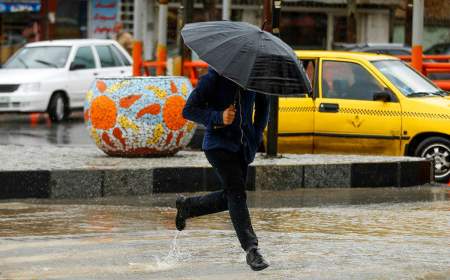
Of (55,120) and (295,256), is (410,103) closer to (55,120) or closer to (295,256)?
(295,256)

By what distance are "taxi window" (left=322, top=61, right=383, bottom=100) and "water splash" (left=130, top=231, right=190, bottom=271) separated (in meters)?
6.39

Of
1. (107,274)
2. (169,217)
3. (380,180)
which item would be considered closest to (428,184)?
(380,180)

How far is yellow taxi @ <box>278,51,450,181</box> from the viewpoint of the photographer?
14227 millimetres

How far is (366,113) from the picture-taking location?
14.5 m

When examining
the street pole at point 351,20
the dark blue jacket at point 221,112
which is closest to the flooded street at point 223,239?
the dark blue jacket at point 221,112

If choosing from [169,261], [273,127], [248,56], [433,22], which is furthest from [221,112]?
[433,22]

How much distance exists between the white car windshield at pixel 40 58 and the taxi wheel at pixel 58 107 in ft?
2.13

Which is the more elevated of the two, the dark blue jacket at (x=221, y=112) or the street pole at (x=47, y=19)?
the street pole at (x=47, y=19)

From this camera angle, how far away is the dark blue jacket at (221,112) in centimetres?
791

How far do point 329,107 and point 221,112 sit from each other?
695 cm

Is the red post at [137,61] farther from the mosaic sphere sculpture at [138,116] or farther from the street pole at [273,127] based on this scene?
the street pole at [273,127]

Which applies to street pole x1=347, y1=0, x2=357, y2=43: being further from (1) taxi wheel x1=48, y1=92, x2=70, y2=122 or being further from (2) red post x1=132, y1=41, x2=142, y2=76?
(2) red post x1=132, y1=41, x2=142, y2=76

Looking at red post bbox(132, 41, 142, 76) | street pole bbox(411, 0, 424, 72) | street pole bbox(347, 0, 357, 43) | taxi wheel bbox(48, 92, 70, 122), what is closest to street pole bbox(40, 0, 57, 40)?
street pole bbox(347, 0, 357, 43)

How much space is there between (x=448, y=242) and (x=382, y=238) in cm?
48
